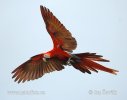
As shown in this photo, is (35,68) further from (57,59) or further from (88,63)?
(88,63)

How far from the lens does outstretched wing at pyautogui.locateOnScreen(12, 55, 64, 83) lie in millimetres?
1713

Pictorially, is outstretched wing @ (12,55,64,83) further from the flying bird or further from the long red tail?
the long red tail

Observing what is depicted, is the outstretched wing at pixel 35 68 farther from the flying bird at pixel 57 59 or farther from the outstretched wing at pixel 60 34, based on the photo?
the outstretched wing at pixel 60 34

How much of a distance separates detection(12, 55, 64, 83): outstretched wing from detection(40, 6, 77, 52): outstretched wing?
0.11m

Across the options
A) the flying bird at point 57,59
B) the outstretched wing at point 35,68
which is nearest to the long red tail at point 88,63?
the flying bird at point 57,59

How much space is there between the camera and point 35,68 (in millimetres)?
1747

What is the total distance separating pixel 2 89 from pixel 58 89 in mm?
376

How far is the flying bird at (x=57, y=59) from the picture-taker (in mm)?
1669

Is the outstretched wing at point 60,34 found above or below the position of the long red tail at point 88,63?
above

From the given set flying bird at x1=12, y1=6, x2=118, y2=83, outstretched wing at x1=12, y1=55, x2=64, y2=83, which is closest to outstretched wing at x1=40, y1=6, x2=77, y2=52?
flying bird at x1=12, y1=6, x2=118, y2=83

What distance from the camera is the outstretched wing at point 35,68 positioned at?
5.62 feet

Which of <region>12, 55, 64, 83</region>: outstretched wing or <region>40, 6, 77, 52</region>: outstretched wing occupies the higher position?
<region>40, 6, 77, 52</region>: outstretched wing

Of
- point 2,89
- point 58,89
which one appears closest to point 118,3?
point 58,89

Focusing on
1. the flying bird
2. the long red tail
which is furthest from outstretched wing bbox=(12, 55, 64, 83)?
the long red tail
